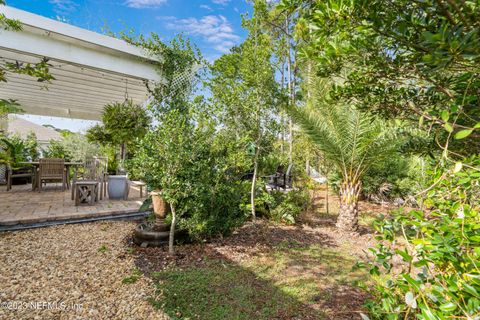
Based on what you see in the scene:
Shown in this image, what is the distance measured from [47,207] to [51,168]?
6.65 ft

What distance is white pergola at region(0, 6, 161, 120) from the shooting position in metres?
5.41

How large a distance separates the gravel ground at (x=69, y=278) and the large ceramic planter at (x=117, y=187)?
96.6 inches

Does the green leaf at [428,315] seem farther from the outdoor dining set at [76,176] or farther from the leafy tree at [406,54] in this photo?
the outdoor dining set at [76,176]

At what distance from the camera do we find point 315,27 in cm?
132

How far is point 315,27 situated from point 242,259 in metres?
3.59

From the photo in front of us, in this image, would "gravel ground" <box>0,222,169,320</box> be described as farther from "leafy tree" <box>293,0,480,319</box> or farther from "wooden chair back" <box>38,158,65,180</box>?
"wooden chair back" <box>38,158,65,180</box>

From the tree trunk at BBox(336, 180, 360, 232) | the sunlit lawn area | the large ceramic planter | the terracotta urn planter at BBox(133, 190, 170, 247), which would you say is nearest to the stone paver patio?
the large ceramic planter

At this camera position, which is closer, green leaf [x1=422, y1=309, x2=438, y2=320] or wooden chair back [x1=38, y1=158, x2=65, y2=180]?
green leaf [x1=422, y1=309, x2=438, y2=320]

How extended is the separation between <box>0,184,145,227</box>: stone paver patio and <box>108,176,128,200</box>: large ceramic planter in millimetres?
213

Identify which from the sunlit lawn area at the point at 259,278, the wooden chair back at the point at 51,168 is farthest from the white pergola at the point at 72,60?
the sunlit lawn area at the point at 259,278

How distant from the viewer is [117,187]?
712cm

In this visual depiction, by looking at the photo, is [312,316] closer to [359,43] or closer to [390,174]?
[359,43]

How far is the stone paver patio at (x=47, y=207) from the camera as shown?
16.1 ft

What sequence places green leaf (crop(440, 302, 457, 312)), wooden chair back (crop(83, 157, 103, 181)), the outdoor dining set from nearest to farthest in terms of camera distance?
green leaf (crop(440, 302, 457, 312)), the outdoor dining set, wooden chair back (crop(83, 157, 103, 181))
